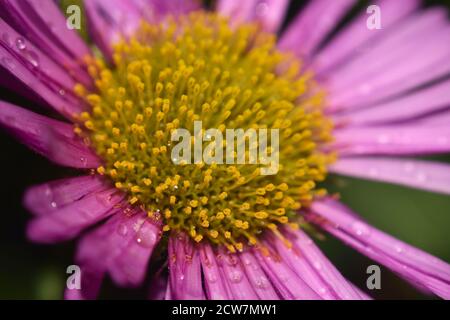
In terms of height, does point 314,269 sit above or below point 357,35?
below

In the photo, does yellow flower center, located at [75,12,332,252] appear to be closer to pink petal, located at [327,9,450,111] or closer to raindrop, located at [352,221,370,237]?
raindrop, located at [352,221,370,237]

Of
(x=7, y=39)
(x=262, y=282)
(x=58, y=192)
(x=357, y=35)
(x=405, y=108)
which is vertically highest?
(x=357, y=35)

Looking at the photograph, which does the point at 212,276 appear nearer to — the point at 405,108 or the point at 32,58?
the point at 32,58

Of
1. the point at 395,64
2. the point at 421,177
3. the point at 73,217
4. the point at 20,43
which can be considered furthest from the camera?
the point at 395,64

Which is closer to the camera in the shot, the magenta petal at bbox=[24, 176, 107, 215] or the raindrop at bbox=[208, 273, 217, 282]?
the magenta petal at bbox=[24, 176, 107, 215]

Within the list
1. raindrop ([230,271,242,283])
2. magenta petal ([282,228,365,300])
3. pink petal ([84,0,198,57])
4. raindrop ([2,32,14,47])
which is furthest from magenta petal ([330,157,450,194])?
raindrop ([2,32,14,47])

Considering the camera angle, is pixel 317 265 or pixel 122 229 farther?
pixel 317 265

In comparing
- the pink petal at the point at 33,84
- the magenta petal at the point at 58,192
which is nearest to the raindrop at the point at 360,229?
the magenta petal at the point at 58,192
